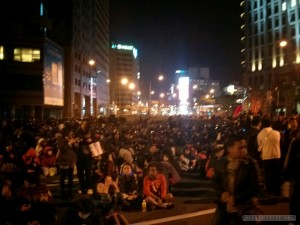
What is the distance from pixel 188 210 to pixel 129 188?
1.68 metres

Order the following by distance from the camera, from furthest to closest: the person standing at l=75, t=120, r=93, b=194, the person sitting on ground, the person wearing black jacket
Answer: the person standing at l=75, t=120, r=93, b=194, the person sitting on ground, the person wearing black jacket

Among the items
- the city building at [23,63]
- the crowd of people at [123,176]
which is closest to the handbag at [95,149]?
the crowd of people at [123,176]

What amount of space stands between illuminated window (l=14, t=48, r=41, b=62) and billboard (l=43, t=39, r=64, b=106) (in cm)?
127

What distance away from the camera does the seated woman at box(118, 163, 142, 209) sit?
946cm

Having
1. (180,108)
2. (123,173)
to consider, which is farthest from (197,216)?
(180,108)

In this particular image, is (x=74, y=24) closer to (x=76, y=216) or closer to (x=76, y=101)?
(x=76, y=101)

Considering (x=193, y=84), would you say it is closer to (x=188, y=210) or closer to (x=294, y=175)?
(x=188, y=210)

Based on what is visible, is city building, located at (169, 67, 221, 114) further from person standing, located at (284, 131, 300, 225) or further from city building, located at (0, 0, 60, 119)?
person standing, located at (284, 131, 300, 225)

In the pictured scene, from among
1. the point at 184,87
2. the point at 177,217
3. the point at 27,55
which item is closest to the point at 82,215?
the point at 177,217

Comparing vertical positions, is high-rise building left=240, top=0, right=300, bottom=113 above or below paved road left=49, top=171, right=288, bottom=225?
above

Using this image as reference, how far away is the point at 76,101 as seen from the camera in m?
77.0

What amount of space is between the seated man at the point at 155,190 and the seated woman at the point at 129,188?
30 cm

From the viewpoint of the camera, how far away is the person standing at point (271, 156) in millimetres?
9836

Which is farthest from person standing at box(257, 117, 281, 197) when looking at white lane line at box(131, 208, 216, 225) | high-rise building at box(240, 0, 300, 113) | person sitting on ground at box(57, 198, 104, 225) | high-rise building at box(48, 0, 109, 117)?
high-rise building at box(240, 0, 300, 113)
